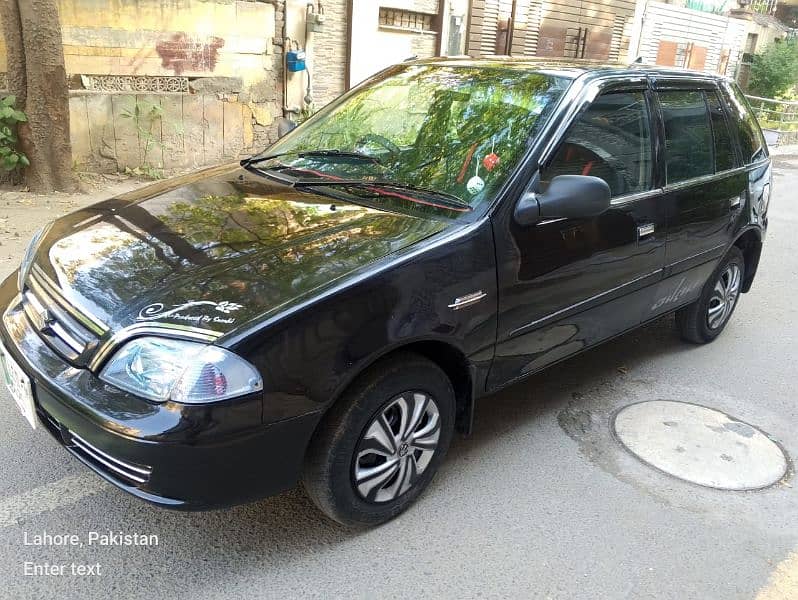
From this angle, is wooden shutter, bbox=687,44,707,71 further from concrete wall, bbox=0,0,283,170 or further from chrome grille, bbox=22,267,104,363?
chrome grille, bbox=22,267,104,363

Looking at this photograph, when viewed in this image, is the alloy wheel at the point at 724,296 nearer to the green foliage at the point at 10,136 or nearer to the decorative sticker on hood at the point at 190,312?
the decorative sticker on hood at the point at 190,312

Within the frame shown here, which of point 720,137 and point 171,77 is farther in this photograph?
point 171,77

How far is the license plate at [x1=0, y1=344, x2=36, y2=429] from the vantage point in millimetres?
2436

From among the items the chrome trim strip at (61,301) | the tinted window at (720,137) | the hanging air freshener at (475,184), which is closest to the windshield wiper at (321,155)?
the hanging air freshener at (475,184)

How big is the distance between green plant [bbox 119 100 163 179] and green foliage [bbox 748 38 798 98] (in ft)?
69.1

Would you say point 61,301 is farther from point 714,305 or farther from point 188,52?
point 188,52

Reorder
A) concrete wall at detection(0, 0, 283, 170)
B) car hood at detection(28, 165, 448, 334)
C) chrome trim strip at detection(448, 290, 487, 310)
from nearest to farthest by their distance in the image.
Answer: car hood at detection(28, 165, 448, 334)
chrome trim strip at detection(448, 290, 487, 310)
concrete wall at detection(0, 0, 283, 170)

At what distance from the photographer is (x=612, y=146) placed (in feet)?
11.4

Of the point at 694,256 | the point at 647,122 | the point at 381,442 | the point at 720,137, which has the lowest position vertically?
the point at 381,442

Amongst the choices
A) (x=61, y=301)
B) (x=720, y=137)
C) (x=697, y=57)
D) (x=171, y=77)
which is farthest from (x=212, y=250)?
(x=697, y=57)

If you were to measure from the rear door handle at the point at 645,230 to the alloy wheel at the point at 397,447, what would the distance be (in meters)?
1.55

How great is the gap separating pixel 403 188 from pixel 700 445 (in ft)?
6.85

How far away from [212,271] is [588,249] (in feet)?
5.89

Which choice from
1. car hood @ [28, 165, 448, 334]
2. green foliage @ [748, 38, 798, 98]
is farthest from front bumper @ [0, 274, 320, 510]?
green foliage @ [748, 38, 798, 98]
